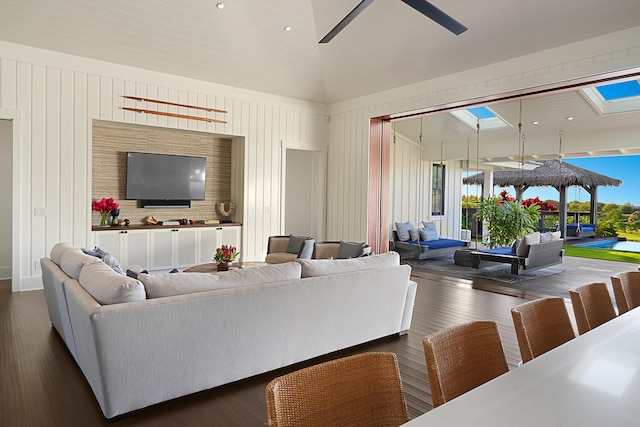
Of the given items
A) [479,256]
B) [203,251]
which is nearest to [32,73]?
[203,251]

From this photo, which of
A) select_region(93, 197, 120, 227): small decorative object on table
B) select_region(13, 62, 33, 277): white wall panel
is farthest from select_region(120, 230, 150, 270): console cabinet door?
select_region(13, 62, 33, 277): white wall panel

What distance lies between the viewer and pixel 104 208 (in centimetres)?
650

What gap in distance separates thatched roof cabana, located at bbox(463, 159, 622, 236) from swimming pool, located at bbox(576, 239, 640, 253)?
54 centimetres

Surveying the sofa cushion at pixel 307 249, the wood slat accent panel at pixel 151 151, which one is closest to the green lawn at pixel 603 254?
the sofa cushion at pixel 307 249

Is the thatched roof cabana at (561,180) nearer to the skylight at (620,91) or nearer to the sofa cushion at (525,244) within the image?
the skylight at (620,91)

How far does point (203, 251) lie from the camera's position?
24.2 ft

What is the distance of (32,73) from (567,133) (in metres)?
9.70

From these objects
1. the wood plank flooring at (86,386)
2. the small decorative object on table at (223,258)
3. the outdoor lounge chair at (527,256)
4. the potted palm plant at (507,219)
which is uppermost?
the potted palm plant at (507,219)

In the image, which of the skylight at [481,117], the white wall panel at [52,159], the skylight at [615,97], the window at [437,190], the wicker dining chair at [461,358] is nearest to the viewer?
the wicker dining chair at [461,358]

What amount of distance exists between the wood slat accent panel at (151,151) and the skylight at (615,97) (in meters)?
6.89

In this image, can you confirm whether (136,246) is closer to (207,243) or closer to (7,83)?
(207,243)

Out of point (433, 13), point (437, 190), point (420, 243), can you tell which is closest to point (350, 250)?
point (433, 13)

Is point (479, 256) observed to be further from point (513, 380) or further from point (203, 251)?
point (513, 380)

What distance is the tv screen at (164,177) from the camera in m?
7.00
